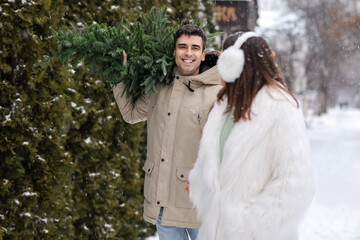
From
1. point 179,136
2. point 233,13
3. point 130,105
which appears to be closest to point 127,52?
point 130,105

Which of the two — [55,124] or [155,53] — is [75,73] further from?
[155,53]

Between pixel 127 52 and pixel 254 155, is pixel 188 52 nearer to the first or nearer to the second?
pixel 127 52

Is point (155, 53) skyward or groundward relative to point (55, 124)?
skyward

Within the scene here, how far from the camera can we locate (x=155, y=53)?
3168 millimetres

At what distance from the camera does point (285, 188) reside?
84.9 inches

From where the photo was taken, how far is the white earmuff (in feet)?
7.65

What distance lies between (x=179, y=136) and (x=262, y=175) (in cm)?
86

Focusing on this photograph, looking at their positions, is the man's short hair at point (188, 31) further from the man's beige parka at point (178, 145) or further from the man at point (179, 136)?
the man's beige parka at point (178, 145)

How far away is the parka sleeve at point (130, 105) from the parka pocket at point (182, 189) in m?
0.59

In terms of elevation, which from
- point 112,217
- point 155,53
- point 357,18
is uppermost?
point 357,18

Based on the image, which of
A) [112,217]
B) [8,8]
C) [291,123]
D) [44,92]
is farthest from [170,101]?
[112,217]

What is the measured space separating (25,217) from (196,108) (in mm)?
1762

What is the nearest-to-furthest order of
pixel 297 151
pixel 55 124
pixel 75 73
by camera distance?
pixel 297 151 → pixel 55 124 → pixel 75 73

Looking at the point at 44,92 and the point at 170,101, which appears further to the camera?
the point at 44,92
